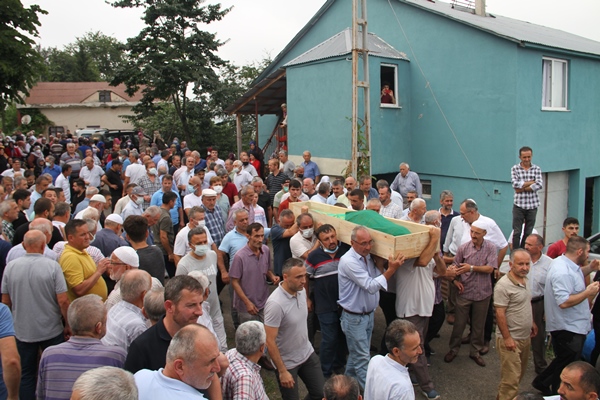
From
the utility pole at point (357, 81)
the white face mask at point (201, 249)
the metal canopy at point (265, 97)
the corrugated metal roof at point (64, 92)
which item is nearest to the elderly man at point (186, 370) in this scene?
the white face mask at point (201, 249)

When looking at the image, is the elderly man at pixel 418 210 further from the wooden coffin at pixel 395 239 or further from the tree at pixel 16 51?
the tree at pixel 16 51

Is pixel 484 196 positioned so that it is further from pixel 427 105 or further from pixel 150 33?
pixel 150 33

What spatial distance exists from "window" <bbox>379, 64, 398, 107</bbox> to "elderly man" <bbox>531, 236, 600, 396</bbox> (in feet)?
32.7

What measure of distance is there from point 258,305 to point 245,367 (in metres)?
2.28

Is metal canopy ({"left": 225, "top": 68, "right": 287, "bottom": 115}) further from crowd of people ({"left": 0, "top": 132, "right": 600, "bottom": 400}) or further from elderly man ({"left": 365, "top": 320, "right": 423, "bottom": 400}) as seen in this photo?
elderly man ({"left": 365, "top": 320, "right": 423, "bottom": 400})

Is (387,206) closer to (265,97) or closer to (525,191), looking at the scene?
(525,191)

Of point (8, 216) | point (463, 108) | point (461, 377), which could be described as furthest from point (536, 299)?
point (463, 108)

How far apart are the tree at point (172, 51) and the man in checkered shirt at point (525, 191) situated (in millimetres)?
19087

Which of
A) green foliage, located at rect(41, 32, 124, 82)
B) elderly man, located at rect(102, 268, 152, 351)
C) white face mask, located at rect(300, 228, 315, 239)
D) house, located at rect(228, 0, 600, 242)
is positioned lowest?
elderly man, located at rect(102, 268, 152, 351)

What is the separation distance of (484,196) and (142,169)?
919 cm

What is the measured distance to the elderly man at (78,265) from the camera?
5.05 meters

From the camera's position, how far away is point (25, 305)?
480cm

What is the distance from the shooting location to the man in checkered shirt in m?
9.54

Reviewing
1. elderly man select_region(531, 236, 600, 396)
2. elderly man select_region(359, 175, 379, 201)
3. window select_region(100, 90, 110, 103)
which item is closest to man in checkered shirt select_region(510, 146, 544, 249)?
elderly man select_region(359, 175, 379, 201)
